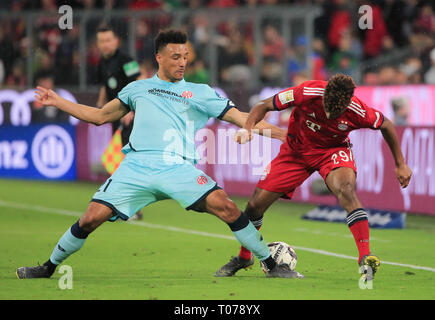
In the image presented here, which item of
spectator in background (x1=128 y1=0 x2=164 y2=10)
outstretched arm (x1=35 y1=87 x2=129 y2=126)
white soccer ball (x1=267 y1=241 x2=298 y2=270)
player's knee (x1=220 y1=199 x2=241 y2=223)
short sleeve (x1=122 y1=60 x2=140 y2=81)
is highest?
spectator in background (x1=128 y1=0 x2=164 y2=10)

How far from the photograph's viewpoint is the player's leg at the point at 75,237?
7305 millimetres

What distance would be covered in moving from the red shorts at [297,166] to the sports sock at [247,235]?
0.73m

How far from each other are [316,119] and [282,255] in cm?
119

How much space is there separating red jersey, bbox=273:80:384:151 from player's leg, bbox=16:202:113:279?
1694 mm

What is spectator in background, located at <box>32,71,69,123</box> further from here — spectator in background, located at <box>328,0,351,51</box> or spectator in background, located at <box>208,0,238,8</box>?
spectator in background, located at <box>328,0,351,51</box>

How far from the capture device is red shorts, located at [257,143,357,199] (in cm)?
816

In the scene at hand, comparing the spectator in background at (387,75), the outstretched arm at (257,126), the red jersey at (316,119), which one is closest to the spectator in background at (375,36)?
the spectator in background at (387,75)

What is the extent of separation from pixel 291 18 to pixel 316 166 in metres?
11.0

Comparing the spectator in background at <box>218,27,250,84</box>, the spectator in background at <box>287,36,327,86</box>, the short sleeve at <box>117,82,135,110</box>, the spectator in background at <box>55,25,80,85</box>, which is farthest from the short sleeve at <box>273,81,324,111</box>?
the spectator in background at <box>55,25,80,85</box>

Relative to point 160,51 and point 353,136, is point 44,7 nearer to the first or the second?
point 353,136

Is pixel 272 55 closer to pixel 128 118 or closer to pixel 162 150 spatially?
pixel 128 118

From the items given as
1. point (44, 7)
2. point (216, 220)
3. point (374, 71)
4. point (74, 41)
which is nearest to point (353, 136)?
point (216, 220)

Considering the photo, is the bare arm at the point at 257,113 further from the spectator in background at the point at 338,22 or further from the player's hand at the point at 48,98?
the spectator in background at the point at 338,22

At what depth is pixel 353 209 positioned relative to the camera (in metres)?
7.82
